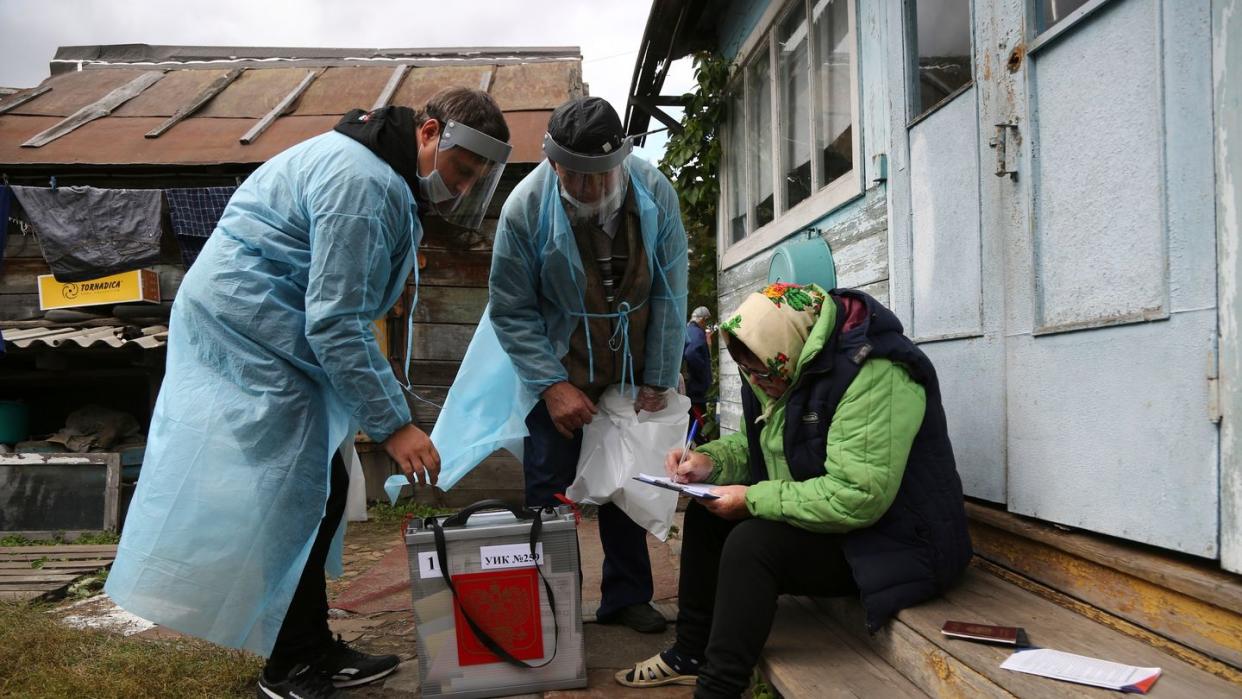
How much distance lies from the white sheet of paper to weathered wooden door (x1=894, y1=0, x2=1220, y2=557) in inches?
12.0

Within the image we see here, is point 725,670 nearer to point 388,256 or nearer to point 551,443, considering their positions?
point 551,443

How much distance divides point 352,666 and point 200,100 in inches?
282

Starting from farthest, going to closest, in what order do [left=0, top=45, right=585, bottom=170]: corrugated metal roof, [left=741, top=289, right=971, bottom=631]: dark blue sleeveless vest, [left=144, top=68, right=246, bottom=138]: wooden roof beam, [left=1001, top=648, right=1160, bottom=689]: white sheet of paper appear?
[left=144, top=68, right=246, bottom=138]: wooden roof beam → [left=0, top=45, right=585, bottom=170]: corrugated metal roof → [left=741, top=289, right=971, bottom=631]: dark blue sleeveless vest → [left=1001, top=648, right=1160, bottom=689]: white sheet of paper

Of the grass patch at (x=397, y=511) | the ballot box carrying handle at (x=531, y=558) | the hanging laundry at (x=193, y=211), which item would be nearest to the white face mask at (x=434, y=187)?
the ballot box carrying handle at (x=531, y=558)

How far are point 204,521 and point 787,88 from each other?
136 inches

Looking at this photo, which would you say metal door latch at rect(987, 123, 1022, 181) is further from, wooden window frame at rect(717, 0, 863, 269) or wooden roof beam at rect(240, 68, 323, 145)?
wooden roof beam at rect(240, 68, 323, 145)

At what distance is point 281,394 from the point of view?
7.27 ft

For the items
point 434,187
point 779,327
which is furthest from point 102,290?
point 779,327

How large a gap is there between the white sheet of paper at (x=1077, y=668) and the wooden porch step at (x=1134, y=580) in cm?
16

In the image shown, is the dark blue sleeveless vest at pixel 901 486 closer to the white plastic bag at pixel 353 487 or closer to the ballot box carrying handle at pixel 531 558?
the ballot box carrying handle at pixel 531 558

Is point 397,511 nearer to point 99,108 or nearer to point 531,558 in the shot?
point 531,558

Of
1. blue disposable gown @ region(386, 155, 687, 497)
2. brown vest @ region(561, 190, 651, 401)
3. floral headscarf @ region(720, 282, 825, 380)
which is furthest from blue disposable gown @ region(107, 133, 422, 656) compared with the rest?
floral headscarf @ region(720, 282, 825, 380)

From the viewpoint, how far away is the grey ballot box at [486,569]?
226 centimetres

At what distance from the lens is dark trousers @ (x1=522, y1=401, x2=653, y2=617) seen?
112 inches
